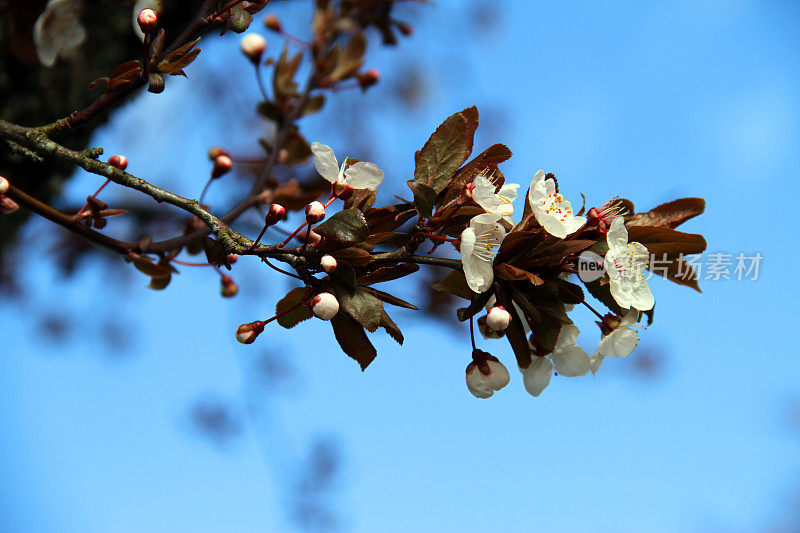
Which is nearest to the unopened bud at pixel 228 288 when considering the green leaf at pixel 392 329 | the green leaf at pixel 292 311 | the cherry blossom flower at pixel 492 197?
the green leaf at pixel 292 311

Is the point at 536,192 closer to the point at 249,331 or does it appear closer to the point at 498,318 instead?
the point at 498,318

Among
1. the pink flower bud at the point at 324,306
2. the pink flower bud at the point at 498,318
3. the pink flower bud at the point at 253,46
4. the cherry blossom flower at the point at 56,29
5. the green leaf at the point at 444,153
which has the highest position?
the pink flower bud at the point at 253,46

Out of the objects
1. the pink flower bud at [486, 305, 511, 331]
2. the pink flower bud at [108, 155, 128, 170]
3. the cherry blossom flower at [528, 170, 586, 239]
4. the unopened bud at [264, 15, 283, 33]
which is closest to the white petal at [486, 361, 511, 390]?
the pink flower bud at [486, 305, 511, 331]

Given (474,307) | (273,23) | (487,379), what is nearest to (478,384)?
(487,379)

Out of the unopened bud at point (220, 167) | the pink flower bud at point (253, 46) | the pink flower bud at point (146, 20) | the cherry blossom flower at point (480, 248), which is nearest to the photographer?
the cherry blossom flower at point (480, 248)

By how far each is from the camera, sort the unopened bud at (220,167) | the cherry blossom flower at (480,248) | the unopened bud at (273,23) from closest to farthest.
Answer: the cherry blossom flower at (480,248) < the unopened bud at (220,167) < the unopened bud at (273,23)

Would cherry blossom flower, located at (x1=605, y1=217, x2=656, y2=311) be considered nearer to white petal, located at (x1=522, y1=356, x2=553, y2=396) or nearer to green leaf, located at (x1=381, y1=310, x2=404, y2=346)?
white petal, located at (x1=522, y1=356, x2=553, y2=396)

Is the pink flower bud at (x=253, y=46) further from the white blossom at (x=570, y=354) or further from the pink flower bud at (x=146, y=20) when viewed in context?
the white blossom at (x=570, y=354)
